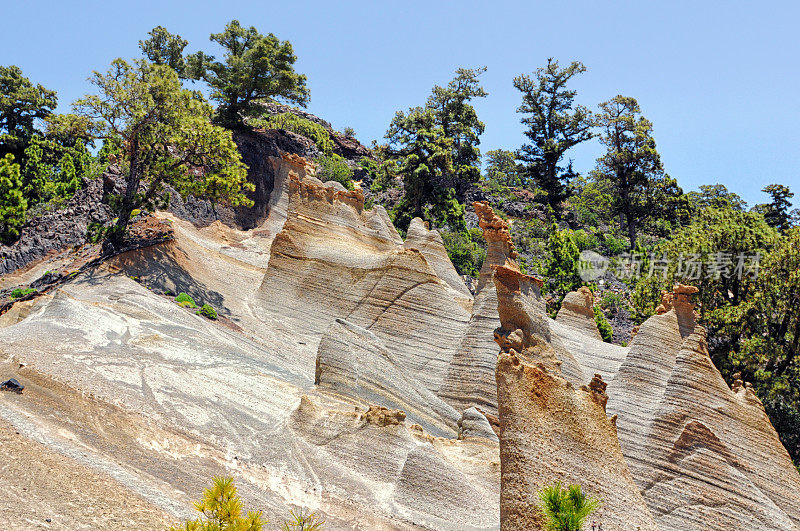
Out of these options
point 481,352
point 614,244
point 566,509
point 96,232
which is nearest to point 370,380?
point 481,352

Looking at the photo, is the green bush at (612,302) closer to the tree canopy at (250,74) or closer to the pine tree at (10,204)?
the tree canopy at (250,74)

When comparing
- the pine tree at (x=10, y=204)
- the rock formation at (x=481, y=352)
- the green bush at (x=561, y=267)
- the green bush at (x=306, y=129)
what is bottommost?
the pine tree at (x=10, y=204)

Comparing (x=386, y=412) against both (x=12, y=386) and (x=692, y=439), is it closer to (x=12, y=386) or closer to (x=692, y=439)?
(x=692, y=439)

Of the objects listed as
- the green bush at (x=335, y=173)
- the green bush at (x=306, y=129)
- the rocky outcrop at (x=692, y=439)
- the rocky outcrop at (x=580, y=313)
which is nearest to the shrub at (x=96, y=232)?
the rocky outcrop at (x=580, y=313)

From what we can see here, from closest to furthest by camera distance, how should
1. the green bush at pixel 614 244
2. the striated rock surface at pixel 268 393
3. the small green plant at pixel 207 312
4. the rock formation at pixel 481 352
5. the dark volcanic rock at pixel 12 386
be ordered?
the striated rock surface at pixel 268 393 → the dark volcanic rock at pixel 12 386 → the rock formation at pixel 481 352 → the small green plant at pixel 207 312 → the green bush at pixel 614 244

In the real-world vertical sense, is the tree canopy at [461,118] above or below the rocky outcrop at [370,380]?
above

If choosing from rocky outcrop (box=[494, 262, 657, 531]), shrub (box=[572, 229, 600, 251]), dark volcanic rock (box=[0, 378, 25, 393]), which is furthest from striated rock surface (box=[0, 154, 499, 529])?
shrub (box=[572, 229, 600, 251])

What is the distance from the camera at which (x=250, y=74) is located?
143ft

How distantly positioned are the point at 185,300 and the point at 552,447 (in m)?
17.5

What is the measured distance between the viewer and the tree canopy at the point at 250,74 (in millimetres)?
43438

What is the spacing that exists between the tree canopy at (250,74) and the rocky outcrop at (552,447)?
3916 centimetres

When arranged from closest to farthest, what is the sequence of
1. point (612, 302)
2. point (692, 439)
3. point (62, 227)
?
point (692, 439), point (62, 227), point (612, 302)

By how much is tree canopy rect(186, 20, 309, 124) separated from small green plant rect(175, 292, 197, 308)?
24776 millimetres

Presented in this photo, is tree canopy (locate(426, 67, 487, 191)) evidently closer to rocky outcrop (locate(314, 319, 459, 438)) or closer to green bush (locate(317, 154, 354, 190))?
green bush (locate(317, 154, 354, 190))
